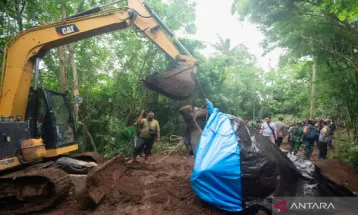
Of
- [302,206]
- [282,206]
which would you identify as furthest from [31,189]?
[302,206]

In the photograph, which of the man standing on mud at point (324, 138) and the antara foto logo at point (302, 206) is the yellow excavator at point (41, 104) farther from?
the man standing on mud at point (324, 138)

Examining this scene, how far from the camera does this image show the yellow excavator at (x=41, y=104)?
3.95 meters

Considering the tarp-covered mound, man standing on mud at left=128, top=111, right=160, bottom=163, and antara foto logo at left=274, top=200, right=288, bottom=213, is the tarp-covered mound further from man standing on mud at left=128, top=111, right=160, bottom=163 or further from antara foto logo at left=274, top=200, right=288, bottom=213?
man standing on mud at left=128, top=111, right=160, bottom=163

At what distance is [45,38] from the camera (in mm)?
4758

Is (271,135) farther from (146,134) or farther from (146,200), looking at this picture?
(146,200)

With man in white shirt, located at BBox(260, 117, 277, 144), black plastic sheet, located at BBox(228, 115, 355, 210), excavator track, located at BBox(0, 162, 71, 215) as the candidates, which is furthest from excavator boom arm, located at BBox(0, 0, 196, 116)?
man in white shirt, located at BBox(260, 117, 277, 144)

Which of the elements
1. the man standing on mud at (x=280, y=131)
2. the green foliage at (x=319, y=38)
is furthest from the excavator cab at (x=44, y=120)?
the man standing on mud at (x=280, y=131)

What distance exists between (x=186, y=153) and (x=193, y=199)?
6.21 meters

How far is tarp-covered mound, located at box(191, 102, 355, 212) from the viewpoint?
2.95 m

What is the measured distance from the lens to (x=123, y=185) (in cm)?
439

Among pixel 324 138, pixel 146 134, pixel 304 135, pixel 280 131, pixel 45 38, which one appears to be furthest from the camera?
pixel 280 131

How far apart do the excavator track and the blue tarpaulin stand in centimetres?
227

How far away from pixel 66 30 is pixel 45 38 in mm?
421

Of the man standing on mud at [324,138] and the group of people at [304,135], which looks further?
the man standing on mud at [324,138]
